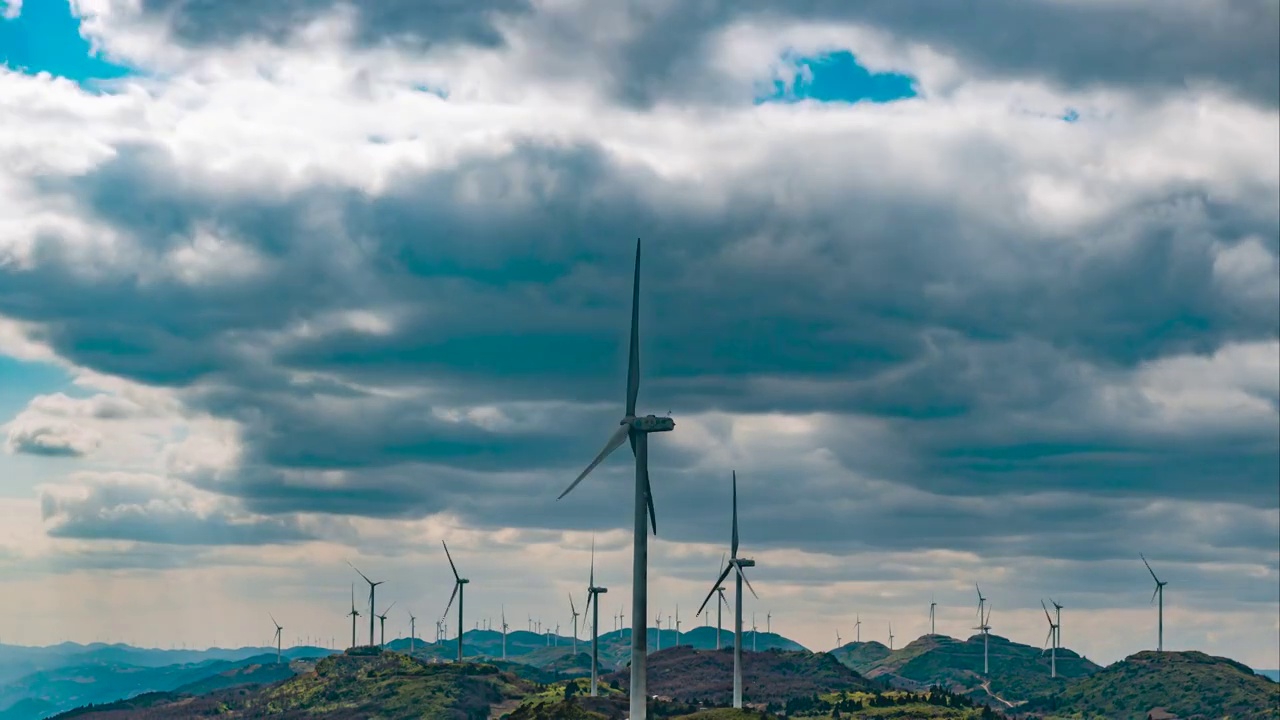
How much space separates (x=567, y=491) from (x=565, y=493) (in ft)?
4.18

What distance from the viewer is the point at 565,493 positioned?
198625mm

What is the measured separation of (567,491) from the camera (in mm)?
199875
